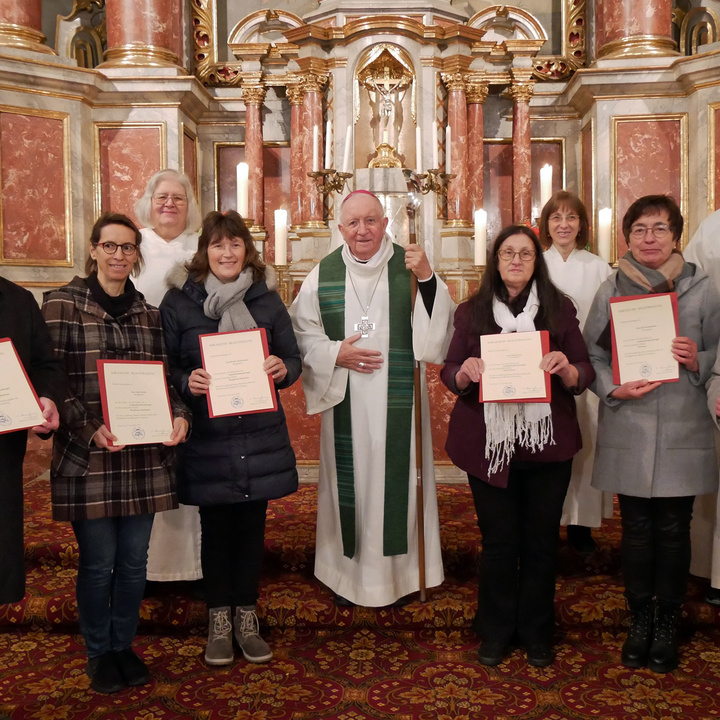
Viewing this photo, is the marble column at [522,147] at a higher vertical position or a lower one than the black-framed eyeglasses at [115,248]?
higher

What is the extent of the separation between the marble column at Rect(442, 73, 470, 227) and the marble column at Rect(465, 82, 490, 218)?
0.63ft

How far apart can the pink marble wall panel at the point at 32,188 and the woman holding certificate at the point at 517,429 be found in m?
4.64

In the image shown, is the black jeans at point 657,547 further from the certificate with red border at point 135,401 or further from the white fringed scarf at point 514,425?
the certificate with red border at point 135,401

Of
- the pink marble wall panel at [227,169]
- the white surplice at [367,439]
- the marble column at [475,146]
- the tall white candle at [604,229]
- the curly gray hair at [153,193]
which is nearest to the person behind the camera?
the white surplice at [367,439]

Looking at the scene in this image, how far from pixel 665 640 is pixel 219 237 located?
8.01 feet

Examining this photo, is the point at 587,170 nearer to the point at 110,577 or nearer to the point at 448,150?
the point at 448,150

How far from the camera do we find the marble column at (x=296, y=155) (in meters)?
7.31

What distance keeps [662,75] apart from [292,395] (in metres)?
4.60

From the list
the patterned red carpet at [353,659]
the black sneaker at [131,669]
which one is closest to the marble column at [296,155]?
the patterned red carpet at [353,659]

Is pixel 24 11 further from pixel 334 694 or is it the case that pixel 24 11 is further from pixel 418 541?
pixel 334 694

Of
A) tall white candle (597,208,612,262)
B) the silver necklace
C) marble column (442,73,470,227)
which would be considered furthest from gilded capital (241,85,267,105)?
the silver necklace

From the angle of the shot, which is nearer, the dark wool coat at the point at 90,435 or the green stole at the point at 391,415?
the dark wool coat at the point at 90,435

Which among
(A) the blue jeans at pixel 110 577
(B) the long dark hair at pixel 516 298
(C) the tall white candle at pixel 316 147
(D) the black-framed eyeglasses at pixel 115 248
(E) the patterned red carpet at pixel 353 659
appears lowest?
(E) the patterned red carpet at pixel 353 659

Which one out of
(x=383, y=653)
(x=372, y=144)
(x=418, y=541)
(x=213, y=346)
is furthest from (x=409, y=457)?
Answer: (x=372, y=144)
